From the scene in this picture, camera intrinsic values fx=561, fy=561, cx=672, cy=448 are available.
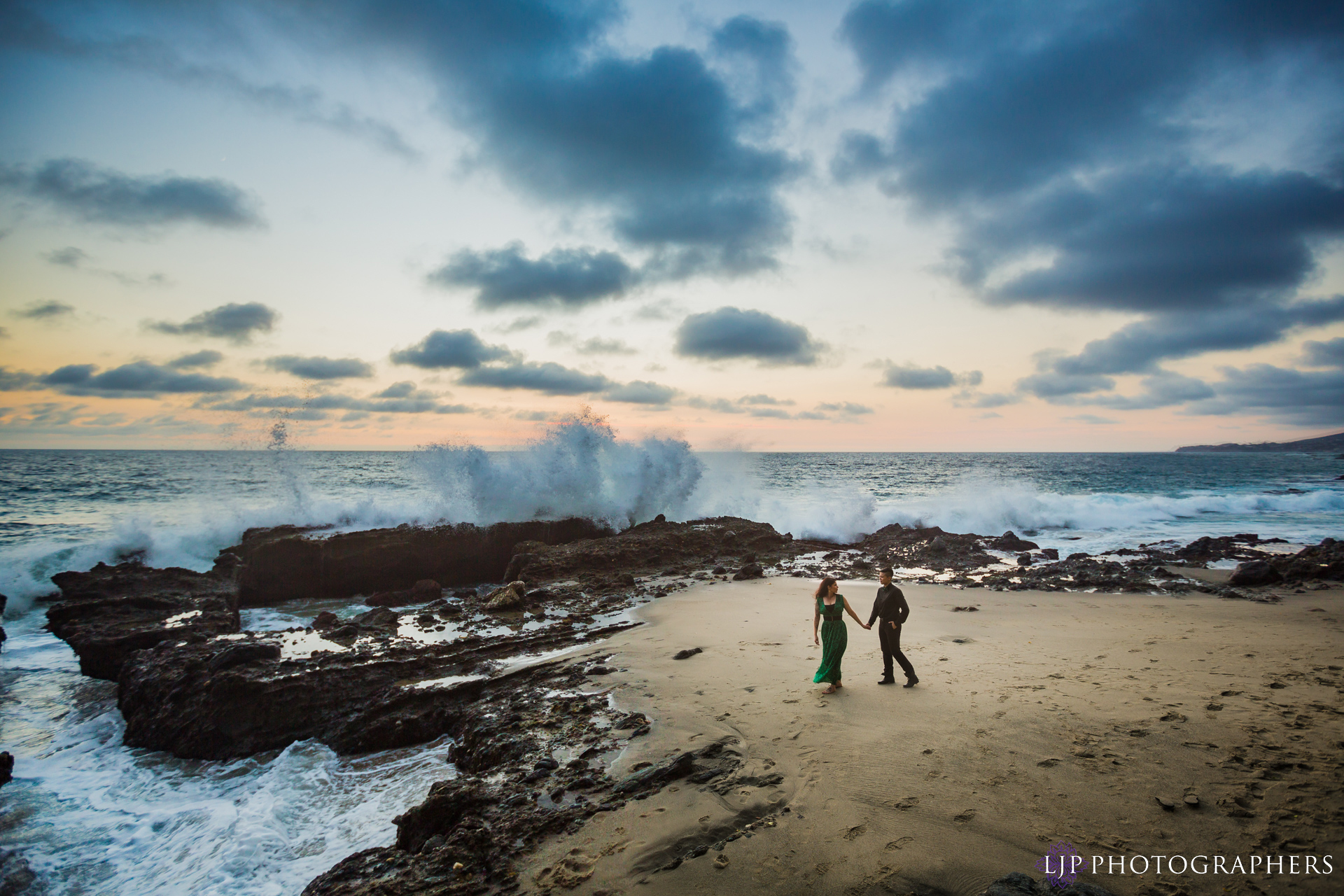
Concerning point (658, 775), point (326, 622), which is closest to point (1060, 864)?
point (658, 775)

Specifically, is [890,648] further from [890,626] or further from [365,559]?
[365,559]

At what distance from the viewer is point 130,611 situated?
9.98m

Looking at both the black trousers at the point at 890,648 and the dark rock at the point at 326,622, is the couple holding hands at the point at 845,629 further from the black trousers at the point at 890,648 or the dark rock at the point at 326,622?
the dark rock at the point at 326,622

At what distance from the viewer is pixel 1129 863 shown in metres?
3.43

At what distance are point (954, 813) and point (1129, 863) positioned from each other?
963 millimetres

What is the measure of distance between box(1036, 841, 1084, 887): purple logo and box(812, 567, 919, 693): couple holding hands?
285cm

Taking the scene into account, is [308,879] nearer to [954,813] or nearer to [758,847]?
[758,847]

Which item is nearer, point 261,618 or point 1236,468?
point 261,618

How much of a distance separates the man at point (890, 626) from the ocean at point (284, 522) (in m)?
5.03

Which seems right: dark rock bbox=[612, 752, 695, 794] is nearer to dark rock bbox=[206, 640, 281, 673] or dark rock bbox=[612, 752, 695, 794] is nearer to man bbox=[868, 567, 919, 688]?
man bbox=[868, 567, 919, 688]

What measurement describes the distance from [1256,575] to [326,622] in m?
18.8

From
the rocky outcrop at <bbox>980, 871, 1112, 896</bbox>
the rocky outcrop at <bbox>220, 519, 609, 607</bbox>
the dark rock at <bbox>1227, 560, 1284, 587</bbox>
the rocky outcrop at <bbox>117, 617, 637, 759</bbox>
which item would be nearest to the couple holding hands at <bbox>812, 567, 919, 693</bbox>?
the rocky outcrop at <bbox>980, 871, 1112, 896</bbox>

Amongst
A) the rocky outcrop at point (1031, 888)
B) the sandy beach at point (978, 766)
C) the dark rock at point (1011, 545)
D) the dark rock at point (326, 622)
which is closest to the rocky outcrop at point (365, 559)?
the dark rock at point (326, 622)

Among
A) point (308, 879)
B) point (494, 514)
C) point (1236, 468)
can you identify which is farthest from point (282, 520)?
point (1236, 468)
